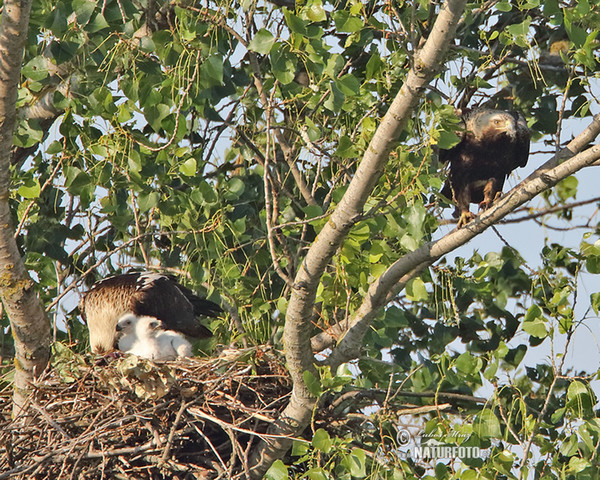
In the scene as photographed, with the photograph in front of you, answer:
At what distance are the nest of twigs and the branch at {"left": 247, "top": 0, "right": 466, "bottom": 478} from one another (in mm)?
135

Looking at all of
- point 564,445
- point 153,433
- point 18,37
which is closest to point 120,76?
point 18,37

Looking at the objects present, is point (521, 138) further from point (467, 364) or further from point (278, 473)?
point (278, 473)

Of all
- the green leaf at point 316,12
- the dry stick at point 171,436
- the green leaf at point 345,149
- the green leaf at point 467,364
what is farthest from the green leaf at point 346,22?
the dry stick at point 171,436

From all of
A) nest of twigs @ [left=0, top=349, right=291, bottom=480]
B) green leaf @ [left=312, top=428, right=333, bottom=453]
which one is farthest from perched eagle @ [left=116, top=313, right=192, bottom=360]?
green leaf @ [left=312, top=428, right=333, bottom=453]

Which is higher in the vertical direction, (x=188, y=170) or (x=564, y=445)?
(x=188, y=170)

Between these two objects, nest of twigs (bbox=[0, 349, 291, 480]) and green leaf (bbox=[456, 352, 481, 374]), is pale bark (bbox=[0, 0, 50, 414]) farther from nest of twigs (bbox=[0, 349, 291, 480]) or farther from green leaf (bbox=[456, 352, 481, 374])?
green leaf (bbox=[456, 352, 481, 374])

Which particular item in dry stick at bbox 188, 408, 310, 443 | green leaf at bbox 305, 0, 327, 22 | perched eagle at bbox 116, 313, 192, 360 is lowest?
dry stick at bbox 188, 408, 310, 443

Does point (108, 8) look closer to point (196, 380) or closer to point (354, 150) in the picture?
point (354, 150)

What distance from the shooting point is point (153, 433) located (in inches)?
165

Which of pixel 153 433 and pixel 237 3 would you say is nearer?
pixel 153 433

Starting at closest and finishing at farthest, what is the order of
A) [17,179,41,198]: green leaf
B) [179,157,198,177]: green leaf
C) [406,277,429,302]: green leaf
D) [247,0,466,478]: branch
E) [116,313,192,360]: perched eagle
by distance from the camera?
1. [247,0,466,478]: branch
2. [406,277,429,302]: green leaf
3. [179,157,198,177]: green leaf
4. [17,179,41,198]: green leaf
5. [116,313,192,360]: perched eagle

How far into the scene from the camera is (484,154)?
5457 mm

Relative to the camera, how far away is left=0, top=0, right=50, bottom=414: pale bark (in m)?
3.69

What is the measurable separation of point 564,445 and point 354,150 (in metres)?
1.54
